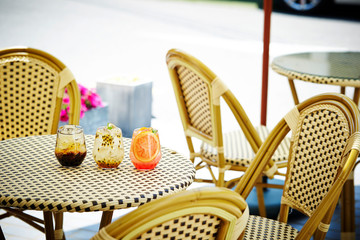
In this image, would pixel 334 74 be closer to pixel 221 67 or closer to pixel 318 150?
pixel 318 150

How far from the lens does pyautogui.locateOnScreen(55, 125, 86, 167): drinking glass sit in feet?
6.55

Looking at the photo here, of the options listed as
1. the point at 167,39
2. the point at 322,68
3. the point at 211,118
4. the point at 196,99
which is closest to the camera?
the point at 211,118

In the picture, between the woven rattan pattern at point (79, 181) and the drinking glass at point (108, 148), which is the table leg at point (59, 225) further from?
the drinking glass at point (108, 148)

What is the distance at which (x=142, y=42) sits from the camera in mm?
8875

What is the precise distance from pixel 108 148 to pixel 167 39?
719cm

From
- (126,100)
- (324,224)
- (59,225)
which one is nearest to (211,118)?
(59,225)

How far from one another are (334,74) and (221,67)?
415cm

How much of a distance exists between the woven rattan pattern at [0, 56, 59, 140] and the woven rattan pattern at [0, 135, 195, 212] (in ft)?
2.07

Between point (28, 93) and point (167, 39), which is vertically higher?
point (28, 93)

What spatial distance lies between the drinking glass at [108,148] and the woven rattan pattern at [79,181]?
35mm

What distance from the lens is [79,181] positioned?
1921mm

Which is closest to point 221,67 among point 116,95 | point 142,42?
point 142,42

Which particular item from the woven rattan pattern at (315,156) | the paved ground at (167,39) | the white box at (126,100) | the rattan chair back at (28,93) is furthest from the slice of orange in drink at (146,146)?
the white box at (126,100)

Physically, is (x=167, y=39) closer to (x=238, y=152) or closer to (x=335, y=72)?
(x=335, y=72)
